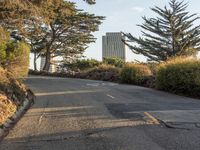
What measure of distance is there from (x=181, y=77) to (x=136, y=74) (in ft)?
31.0

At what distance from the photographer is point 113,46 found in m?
70.9

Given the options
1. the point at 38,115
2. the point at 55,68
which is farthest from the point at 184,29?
the point at 38,115

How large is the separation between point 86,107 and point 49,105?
1.76 m

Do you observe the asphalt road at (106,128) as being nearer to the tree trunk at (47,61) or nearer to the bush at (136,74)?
the bush at (136,74)

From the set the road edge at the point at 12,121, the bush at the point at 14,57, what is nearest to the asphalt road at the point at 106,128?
the road edge at the point at 12,121

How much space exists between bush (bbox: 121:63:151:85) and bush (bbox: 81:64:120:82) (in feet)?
10.4

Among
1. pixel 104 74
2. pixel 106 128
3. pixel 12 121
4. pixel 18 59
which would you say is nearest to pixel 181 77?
pixel 18 59

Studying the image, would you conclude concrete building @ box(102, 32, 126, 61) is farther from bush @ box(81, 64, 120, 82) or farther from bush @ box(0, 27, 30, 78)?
bush @ box(0, 27, 30, 78)

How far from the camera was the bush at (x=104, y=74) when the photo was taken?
40.0 m

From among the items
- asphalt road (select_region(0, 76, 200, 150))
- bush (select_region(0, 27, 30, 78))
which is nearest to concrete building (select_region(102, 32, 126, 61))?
bush (select_region(0, 27, 30, 78))

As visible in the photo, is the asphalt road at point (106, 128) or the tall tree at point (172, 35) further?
the tall tree at point (172, 35)

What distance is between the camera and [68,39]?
56.7 metres

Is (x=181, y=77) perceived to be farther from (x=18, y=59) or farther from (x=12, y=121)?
(x=12, y=121)

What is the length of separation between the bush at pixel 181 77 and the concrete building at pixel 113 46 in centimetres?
3999
